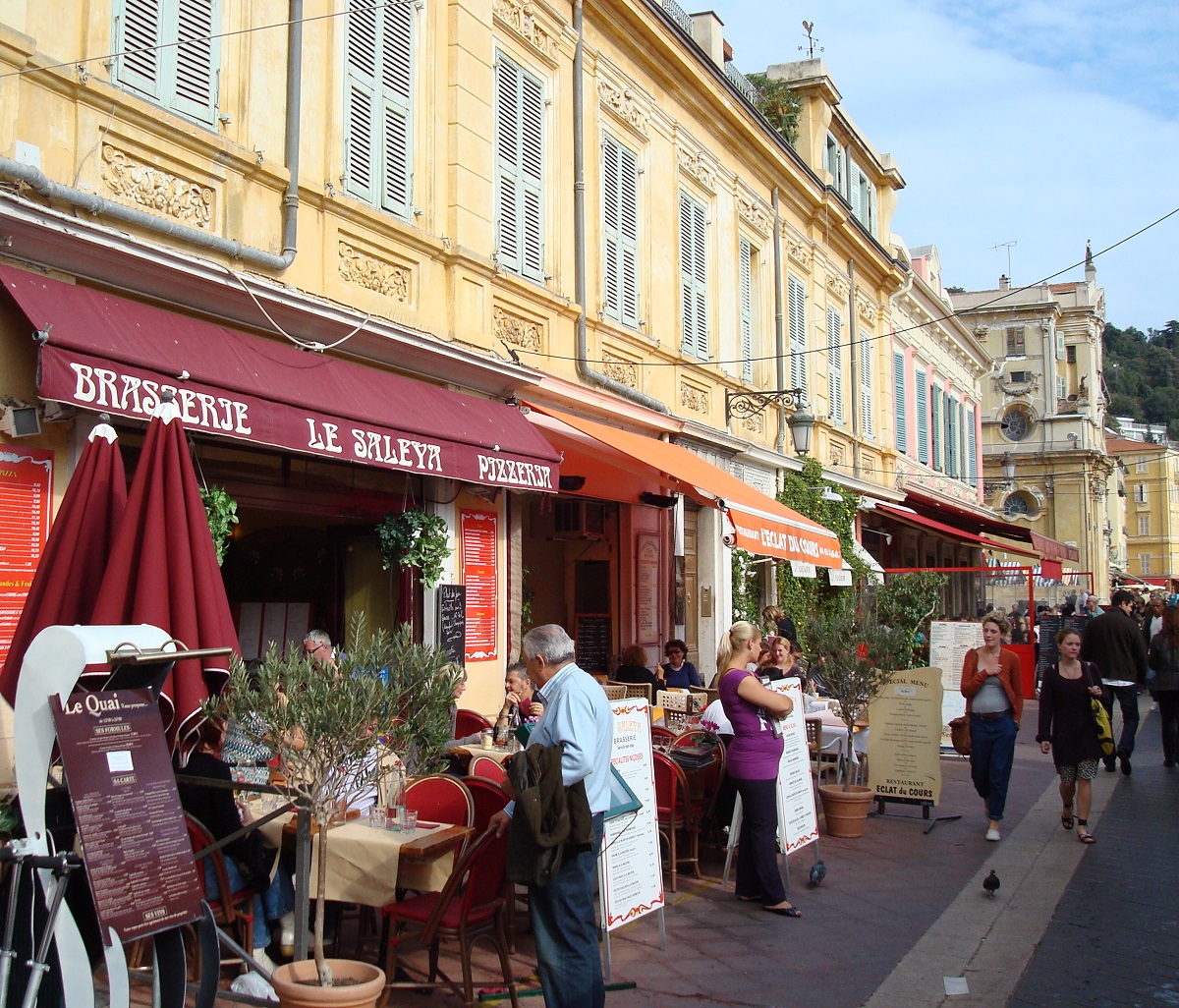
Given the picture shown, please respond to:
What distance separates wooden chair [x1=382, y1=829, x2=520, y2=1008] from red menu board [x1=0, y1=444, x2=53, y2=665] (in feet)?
8.99

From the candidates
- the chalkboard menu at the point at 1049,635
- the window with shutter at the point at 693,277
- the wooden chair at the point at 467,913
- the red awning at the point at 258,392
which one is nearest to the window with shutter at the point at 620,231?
the window with shutter at the point at 693,277

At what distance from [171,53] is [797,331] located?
42.5ft

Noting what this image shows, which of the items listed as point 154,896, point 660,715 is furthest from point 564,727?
point 660,715

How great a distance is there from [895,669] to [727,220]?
8.38 metres

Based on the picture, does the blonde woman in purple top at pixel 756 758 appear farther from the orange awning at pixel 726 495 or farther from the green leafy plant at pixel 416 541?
the orange awning at pixel 726 495

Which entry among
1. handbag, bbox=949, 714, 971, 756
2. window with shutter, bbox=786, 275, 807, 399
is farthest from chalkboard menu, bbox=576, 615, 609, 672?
window with shutter, bbox=786, 275, 807, 399

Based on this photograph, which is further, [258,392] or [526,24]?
[526,24]

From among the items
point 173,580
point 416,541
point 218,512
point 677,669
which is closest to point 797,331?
point 677,669

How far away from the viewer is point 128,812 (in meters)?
3.85

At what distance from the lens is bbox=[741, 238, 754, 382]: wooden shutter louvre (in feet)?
54.7

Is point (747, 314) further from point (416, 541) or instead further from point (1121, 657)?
point (416, 541)

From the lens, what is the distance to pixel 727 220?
16.2 meters

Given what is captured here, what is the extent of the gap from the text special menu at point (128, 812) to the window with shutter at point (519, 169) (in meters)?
7.18

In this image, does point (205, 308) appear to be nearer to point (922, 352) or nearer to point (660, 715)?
point (660, 715)
